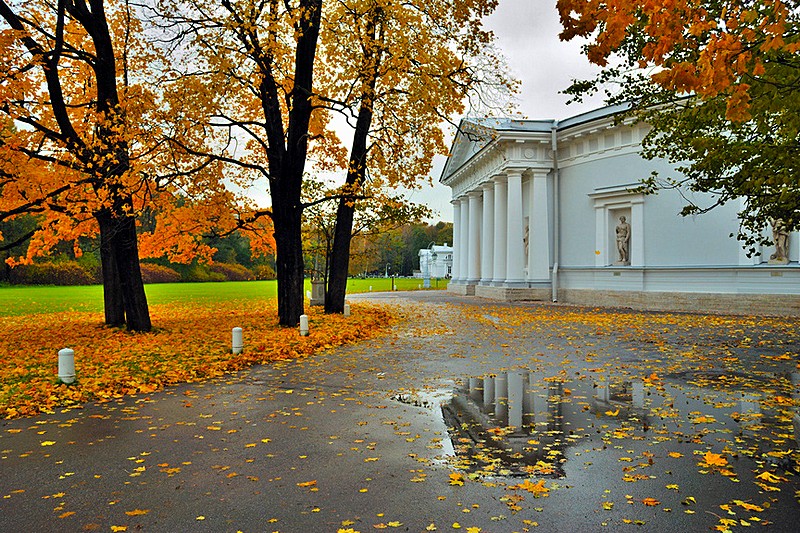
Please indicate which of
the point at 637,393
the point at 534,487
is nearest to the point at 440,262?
the point at 637,393

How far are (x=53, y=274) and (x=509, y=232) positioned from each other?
46.5 metres

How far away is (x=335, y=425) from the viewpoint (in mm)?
6578

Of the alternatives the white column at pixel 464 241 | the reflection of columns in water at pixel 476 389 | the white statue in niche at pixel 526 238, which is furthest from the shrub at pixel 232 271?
the reflection of columns in water at pixel 476 389

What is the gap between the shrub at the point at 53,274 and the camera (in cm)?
5434

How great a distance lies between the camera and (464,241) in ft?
144

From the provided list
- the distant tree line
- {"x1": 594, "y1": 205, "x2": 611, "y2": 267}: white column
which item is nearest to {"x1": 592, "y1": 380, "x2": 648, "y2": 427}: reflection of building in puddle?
the distant tree line

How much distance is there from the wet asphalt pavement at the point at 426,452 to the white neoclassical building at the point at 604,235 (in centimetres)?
1355

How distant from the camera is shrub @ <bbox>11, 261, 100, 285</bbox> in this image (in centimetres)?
5434

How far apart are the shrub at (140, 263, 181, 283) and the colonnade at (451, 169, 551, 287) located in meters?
43.0

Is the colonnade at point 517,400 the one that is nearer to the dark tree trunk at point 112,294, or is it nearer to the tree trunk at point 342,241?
the tree trunk at point 342,241

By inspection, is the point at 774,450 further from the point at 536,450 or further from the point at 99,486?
the point at 99,486

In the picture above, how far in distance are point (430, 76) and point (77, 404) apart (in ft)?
39.9

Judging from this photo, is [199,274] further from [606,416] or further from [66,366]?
[606,416]

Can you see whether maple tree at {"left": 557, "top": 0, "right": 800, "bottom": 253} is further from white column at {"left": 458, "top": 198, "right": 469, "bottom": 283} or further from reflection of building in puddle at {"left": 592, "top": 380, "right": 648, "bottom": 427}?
white column at {"left": 458, "top": 198, "right": 469, "bottom": 283}
